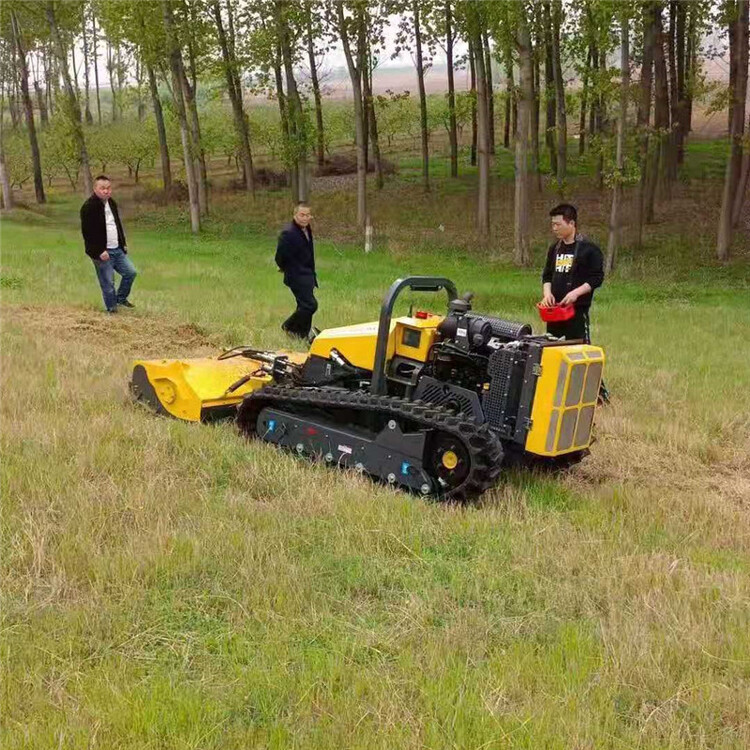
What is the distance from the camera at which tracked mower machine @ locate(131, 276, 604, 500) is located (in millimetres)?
5238

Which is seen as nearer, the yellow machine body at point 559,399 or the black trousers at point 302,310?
the yellow machine body at point 559,399

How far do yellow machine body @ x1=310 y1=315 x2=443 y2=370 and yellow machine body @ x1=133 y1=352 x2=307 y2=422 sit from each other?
0.80m

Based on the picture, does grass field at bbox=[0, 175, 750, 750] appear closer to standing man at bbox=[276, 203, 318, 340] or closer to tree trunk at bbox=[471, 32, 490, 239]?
standing man at bbox=[276, 203, 318, 340]

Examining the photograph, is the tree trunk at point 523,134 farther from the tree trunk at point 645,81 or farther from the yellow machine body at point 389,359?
the yellow machine body at point 389,359

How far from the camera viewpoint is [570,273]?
7.80m

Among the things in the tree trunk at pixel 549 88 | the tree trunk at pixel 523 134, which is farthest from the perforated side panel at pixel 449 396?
the tree trunk at pixel 549 88

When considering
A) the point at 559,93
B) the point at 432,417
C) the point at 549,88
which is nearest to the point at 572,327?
the point at 432,417

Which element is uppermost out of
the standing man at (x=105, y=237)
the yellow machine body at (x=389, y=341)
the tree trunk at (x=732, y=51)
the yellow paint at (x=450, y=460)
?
the tree trunk at (x=732, y=51)

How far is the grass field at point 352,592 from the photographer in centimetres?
302

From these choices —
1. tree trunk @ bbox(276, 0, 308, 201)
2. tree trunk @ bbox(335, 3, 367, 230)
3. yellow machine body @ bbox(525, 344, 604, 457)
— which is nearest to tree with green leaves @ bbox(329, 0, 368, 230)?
tree trunk @ bbox(335, 3, 367, 230)

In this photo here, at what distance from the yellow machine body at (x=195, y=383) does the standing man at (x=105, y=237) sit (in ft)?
15.4

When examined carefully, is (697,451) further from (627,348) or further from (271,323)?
(271,323)

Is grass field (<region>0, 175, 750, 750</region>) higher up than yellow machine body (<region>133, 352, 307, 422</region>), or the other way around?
yellow machine body (<region>133, 352, 307, 422</region>)

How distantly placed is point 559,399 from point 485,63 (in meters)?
25.2
